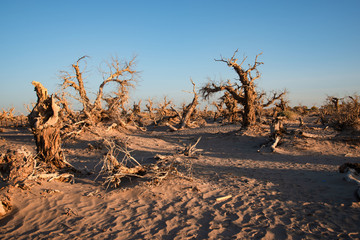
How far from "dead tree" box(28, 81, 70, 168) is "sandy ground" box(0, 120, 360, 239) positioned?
87 cm

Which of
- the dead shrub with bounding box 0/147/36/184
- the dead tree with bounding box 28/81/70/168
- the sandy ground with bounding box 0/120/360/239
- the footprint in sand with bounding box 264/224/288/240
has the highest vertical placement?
the dead tree with bounding box 28/81/70/168

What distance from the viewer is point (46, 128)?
6180 millimetres

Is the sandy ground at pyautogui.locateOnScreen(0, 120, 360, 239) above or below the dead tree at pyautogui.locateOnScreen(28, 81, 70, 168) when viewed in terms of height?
below

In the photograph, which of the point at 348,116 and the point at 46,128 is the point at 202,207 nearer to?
the point at 46,128

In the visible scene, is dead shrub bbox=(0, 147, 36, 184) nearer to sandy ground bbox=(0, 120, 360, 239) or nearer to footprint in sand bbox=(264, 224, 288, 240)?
sandy ground bbox=(0, 120, 360, 239)

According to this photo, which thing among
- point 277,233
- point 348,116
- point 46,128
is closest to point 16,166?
point 46,128

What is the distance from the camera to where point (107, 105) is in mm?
15555

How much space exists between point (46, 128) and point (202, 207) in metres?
4.30

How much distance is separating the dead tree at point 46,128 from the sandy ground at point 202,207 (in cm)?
87

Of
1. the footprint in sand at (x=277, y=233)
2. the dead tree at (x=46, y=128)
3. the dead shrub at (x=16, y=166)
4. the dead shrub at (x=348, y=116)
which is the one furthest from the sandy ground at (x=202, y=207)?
the dead shrub at (x=348, y=116)

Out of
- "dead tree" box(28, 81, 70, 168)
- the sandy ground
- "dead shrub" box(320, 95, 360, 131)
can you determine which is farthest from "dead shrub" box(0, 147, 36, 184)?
"dead shrub" box(320, 95, 360, 131)

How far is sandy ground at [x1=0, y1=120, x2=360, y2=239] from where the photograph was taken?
3.80 meters

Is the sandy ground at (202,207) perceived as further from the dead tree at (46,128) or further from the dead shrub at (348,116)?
the dead shrub at (348,116)

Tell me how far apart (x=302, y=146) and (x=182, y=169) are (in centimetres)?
555
